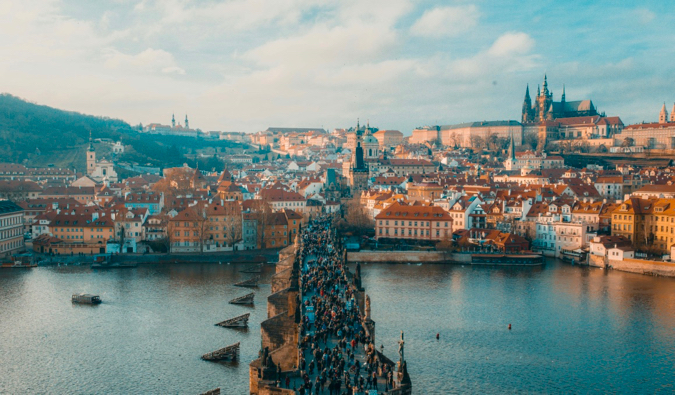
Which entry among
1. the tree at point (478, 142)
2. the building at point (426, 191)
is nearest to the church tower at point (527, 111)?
the tree at point (478, 142)

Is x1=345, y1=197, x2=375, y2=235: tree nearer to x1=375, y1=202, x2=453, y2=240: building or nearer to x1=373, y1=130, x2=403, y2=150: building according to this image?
x1=375, y1=202, x2=453, y2=240: building

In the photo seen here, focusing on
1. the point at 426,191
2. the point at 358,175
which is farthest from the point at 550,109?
the point at 426,191

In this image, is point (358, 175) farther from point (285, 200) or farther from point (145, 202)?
point (145, 202)

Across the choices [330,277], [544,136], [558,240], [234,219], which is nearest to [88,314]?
[330,277]

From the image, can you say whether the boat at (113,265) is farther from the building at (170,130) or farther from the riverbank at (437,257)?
the building at (170,130)

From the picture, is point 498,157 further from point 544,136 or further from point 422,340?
point 422,340

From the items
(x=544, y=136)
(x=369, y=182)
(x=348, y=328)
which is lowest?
(x=348, y=328)

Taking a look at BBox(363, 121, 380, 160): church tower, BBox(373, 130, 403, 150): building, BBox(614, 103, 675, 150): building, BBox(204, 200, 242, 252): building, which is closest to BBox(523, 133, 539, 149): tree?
BBox(614, 103, 675, 150): building
